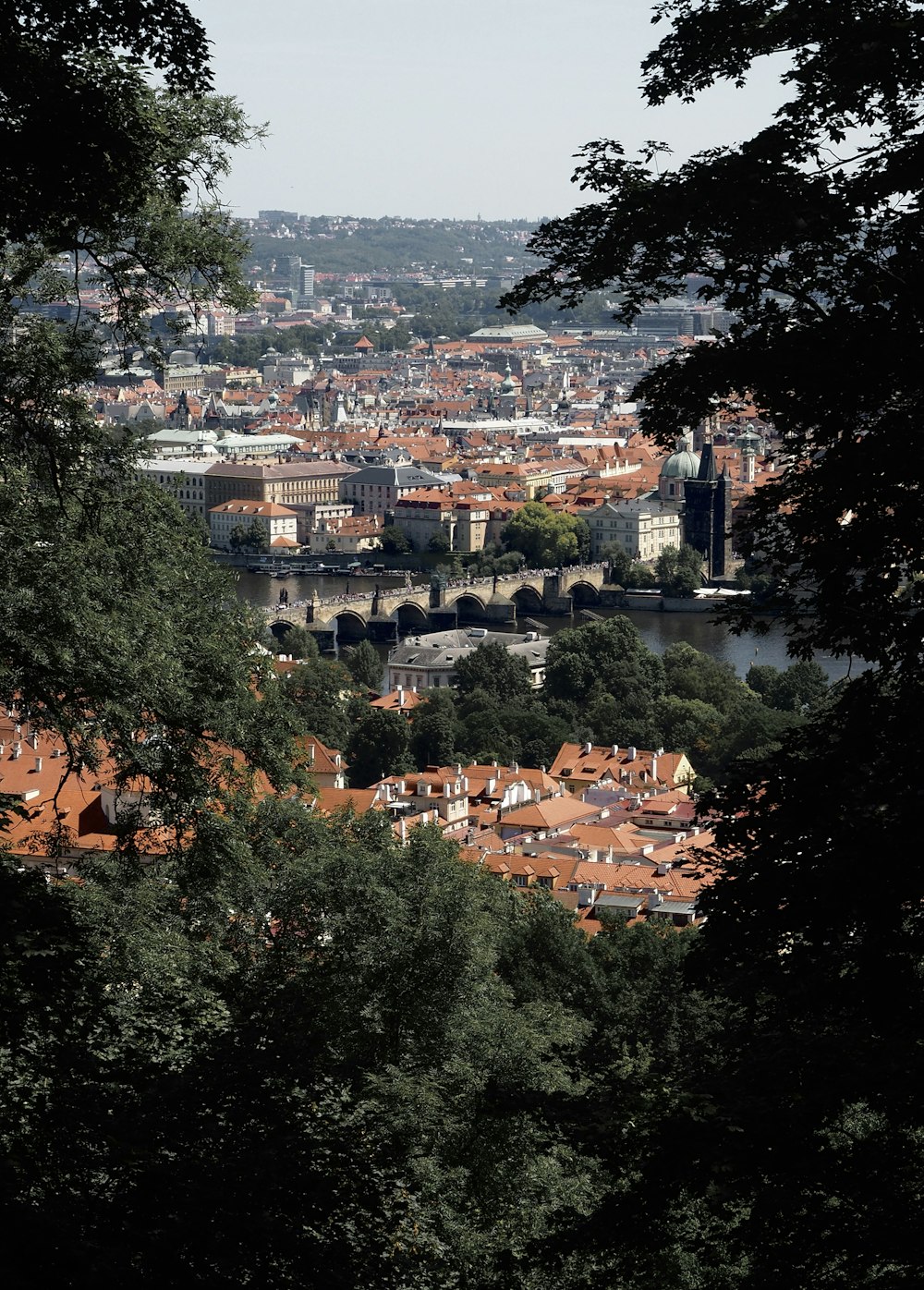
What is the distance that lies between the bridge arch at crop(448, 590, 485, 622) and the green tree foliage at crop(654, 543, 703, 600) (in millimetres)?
4453

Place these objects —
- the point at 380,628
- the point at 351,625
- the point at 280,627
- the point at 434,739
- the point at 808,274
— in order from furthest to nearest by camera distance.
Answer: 1. the point at 380,628
2. the point at 351,625
3. the point at 280,627
4. the point at 434,739
5. the point at 808,274

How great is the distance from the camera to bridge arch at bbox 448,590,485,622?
5184 centimetres

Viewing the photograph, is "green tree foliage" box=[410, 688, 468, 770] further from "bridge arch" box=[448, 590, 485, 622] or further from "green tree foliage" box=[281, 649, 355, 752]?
"bridge arch" box=[448, 590, 485, 622]

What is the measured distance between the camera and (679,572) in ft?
174

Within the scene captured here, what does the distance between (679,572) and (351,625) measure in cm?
861

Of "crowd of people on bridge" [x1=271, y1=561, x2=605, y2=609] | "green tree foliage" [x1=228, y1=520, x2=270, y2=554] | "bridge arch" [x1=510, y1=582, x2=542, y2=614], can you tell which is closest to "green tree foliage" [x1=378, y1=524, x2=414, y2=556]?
"green tree foliage" [x1=228, y1=520, x2=270, y2=554]

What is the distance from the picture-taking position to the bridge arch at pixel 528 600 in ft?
176

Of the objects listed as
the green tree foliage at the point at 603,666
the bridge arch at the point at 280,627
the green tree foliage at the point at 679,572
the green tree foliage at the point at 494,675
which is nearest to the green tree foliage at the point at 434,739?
the green tree foliage at the point at 603,666

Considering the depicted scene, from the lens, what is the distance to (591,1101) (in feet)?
18.2

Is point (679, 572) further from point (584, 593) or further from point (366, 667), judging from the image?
point (366, 667)

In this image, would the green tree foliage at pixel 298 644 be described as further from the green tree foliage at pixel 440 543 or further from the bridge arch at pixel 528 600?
the green tree foliage at pixel 440 543

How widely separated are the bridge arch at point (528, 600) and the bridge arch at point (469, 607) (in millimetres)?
1473

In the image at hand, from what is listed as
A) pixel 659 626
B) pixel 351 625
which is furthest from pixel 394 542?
pixel 659 626

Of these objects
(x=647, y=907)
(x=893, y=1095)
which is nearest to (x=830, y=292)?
(x=893, y=1095)
